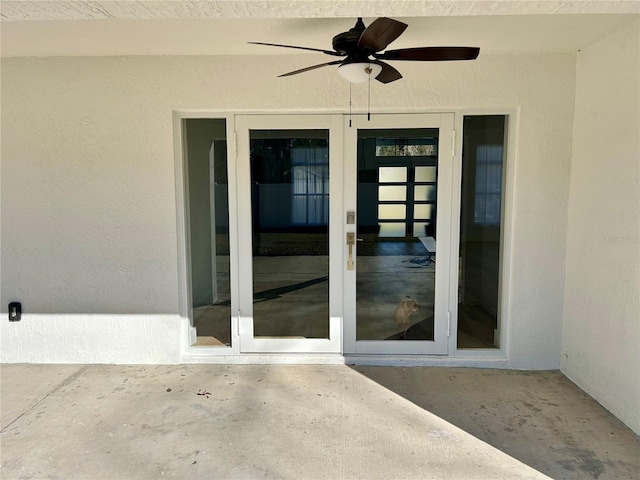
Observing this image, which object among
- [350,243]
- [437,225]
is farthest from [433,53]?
[350,243]

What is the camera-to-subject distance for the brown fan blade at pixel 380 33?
6.42 ft

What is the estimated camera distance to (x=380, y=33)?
2.05 metres

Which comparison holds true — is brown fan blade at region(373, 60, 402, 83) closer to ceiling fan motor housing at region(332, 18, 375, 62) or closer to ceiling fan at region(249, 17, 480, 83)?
ceiling fan at region(249, 17, 480, 83)

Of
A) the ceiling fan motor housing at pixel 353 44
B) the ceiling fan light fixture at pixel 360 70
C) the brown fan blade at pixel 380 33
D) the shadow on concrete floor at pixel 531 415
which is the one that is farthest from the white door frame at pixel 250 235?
the brown fan blade at pixel 380 33

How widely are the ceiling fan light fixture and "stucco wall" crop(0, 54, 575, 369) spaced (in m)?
0.88

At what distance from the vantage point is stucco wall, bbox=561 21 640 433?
8.39 feet

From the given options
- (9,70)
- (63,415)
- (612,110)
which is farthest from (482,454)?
(9,70)

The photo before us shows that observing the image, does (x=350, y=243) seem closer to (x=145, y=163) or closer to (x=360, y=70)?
(x=360, y=70)

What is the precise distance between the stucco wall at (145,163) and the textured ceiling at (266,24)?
0.18 meters

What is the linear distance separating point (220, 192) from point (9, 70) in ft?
6.25

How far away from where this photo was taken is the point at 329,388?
3.07 m

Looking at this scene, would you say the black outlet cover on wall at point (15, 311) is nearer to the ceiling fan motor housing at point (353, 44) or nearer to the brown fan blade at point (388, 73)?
the ceiling fan motor housing at point (353, 44)

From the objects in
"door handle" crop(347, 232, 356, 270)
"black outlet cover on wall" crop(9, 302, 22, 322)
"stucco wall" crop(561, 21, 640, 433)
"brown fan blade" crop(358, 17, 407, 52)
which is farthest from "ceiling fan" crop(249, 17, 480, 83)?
"black outlet cover on wall" crop(9, 302, 22, 322)

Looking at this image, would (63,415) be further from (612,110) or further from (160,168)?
(612,110)
